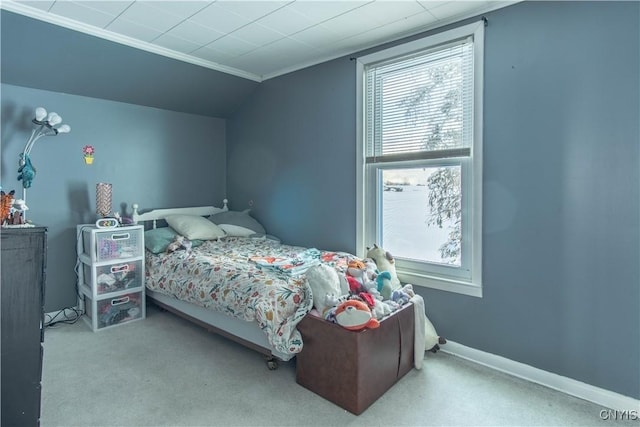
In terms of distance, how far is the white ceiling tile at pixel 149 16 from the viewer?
2447mm

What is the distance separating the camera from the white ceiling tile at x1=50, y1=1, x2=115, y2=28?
2.44m

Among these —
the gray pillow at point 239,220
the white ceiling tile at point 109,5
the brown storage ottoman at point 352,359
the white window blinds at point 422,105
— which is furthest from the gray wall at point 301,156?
the white ceiling tile at point 109,5

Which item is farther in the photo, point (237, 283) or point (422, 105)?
point (422, 105)

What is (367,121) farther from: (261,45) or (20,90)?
(20,90)

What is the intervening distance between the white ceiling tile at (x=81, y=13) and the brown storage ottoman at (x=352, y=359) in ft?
8.24

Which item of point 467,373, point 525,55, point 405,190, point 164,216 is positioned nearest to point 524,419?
point 467,373

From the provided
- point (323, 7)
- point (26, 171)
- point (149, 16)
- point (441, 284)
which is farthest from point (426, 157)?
point (26, 171)

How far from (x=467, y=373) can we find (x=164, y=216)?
322 cm

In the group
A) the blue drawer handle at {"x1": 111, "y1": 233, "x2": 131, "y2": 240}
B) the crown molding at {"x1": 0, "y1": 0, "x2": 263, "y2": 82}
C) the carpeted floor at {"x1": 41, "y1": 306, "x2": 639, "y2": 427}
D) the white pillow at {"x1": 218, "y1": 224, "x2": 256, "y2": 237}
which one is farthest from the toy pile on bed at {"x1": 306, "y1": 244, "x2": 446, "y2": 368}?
the crown molding at {"x1": 0, "y1": 0, "x2": 263, "y2": 82}

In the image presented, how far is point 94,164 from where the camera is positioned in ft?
11.5

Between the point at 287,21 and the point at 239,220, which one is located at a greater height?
the point at 287,21

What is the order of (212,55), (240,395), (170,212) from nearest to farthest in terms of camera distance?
(240,395) → (212,55) → (170,212)

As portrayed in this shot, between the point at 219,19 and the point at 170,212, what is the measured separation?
2.15 meters

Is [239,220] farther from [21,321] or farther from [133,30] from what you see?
[21,321]
